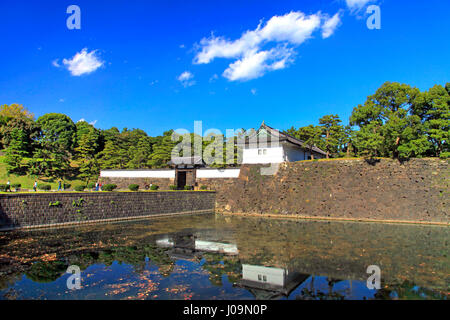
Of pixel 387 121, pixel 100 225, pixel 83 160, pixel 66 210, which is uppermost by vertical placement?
pixel 387 121

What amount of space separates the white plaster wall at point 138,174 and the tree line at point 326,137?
5.26 meters

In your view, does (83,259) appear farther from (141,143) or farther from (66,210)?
(141,143)

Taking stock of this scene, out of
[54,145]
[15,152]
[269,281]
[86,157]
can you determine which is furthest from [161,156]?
[269,281]

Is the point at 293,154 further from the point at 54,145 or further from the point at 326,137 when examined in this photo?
the point at 54,145


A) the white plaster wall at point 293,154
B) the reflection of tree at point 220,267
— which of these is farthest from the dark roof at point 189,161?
the reflection of tree at point 220,267

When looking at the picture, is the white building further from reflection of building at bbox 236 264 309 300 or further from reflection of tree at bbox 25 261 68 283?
reflection of tree at bbox 25 261 68 283

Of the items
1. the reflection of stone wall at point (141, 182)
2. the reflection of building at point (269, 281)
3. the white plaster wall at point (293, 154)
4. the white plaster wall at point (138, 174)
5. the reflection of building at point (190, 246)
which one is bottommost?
the reflection of building at point (190, 246)

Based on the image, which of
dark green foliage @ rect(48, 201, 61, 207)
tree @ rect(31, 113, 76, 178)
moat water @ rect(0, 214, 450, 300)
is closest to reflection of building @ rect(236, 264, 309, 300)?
moat water @ rect(0, 214, 450, 300)

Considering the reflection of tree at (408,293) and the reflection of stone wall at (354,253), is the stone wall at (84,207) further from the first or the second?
the reflection of tree at (408,293)

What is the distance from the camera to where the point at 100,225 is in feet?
47.6

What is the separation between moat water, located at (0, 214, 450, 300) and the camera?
5.65 meters

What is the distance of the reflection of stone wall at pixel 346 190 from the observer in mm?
17422
